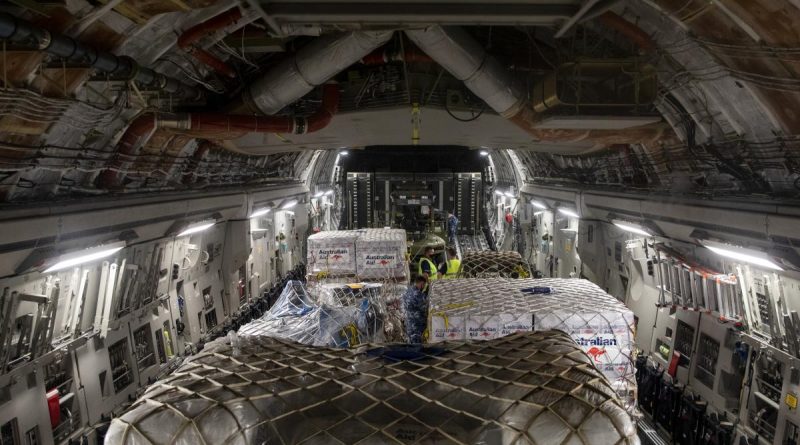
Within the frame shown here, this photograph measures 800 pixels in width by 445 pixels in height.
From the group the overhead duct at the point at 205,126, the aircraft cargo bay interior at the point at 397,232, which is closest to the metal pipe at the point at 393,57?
the aircraft cargo bay interior at the point at 397,232

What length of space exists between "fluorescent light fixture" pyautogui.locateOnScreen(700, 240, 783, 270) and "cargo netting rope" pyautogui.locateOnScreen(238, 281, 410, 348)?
442 centimetres

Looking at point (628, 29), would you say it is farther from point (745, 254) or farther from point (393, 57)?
point (393, 57)

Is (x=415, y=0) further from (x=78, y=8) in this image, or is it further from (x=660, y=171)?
(x=660, y=171)

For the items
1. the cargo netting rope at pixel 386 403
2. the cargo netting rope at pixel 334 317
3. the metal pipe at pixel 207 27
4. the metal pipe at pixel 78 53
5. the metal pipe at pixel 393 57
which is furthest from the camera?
the metal pipe at pixel 393 57

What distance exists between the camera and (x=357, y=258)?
898cm

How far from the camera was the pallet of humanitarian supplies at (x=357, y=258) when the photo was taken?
894 cm

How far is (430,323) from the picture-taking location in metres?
5.23

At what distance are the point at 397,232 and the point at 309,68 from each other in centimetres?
467

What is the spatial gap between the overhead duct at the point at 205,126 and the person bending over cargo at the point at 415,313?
3.12 meters

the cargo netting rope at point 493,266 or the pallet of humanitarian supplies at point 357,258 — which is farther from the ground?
the pallet of humanitarian supplies at point 357,258

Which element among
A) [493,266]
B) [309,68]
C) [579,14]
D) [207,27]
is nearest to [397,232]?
[493,266]

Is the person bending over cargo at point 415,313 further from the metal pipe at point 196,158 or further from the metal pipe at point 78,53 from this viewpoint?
the metal pipe at point 78,53

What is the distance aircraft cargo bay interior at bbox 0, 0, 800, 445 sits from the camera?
9.94ft

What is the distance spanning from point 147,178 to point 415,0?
18.0 ft
